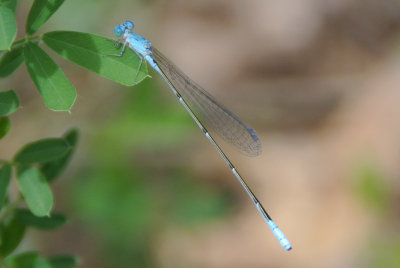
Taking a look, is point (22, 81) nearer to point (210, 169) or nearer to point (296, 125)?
point (210, 169)

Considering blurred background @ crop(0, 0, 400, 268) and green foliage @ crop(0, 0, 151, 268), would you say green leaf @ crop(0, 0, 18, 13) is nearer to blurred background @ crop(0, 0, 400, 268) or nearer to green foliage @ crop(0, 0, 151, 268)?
green foliage @ crop(0, 0, 151, 268)

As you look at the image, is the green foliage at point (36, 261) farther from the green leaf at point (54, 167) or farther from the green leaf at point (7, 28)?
the green leaf at point (7, 28)

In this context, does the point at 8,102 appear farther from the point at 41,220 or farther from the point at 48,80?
the point at 41,220

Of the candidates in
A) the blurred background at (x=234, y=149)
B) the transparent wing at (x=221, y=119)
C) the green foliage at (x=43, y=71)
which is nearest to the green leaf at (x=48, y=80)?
the green foliage at (x=43, y=71)

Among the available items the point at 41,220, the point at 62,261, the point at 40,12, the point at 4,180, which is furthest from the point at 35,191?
the point at 40,12

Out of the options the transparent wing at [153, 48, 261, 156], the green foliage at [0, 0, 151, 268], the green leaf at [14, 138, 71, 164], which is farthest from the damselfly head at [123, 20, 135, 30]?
the green leaf at [14, 138, 71, 164]

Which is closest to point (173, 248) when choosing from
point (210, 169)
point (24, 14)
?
point (210, 169)
